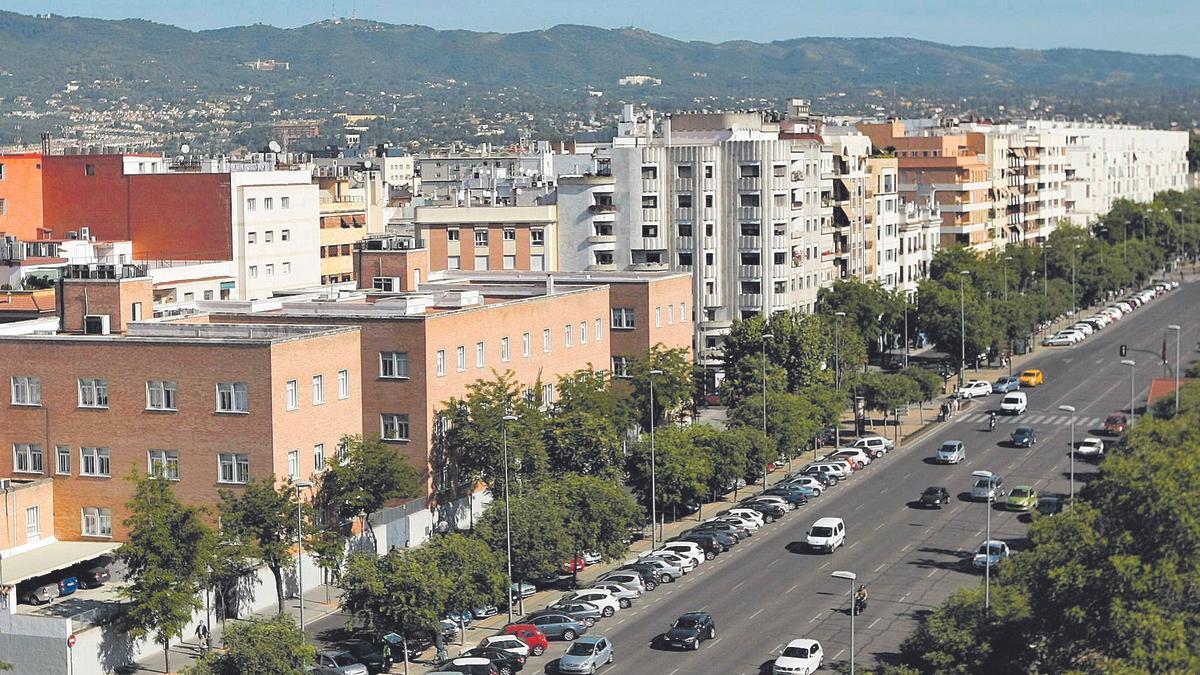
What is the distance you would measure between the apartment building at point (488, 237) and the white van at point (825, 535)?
1899 inches

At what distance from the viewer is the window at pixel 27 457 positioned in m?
73.8

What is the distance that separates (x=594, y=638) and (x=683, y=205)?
68503mm

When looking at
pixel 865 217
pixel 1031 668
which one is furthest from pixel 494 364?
pixel 865 217

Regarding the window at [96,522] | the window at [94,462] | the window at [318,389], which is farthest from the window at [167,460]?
the window at [318,389]

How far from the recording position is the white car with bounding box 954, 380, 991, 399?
124 metres

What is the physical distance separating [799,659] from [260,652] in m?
16.9

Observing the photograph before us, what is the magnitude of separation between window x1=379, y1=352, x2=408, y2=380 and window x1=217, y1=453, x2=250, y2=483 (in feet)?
36.1

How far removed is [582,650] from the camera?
61.4 meters

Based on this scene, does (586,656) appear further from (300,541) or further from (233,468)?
(233,468)

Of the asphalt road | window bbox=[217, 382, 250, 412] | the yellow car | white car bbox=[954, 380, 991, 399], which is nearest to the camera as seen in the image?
the asphalt road

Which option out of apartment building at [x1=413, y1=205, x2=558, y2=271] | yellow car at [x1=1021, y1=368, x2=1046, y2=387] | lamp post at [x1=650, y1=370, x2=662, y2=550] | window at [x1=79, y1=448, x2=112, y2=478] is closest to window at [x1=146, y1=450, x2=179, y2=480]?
window at [x1=79, y1=448, x2=112, y2=478]

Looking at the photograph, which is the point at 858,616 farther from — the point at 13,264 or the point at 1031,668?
the point at 13,264

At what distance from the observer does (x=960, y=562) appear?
77.1 metres

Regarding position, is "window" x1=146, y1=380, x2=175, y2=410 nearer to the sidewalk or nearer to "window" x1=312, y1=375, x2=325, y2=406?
"window" x1=312, y1=375, x2=325, y2=406
